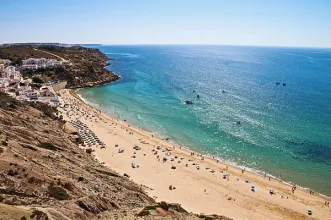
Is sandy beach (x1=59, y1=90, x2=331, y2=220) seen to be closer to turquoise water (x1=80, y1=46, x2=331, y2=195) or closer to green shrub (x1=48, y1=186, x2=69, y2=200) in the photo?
turquoise water (x1=80, y1=46, x2=331, y2=195)

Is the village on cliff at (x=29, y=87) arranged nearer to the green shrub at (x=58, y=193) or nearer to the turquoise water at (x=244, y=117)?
the turquoise water at (x=244, y=117)

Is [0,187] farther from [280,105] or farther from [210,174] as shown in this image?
[280,105]

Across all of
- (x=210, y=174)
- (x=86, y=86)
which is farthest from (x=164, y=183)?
(x=86, y=86)

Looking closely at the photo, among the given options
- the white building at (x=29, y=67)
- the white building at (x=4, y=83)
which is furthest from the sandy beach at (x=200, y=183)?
the white building at (x=29, y=67)

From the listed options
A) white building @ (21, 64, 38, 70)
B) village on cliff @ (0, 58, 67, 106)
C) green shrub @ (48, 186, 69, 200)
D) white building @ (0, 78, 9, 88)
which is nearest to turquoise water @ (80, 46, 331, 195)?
village on cliff @ (0, 58, 67, 106)

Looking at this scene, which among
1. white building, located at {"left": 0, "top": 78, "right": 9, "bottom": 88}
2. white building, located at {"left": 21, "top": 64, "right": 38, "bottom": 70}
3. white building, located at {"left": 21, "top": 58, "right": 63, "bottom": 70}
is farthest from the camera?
white building, located at {"left": 21, "top": 58, "right": 63, "bottom": 70}

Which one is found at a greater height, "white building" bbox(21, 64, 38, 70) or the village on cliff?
"white building" bbox(21, 64, 38, 70)

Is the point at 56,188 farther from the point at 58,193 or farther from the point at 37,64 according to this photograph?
the point at 37,64

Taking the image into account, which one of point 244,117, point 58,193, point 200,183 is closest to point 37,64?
point 244,117
